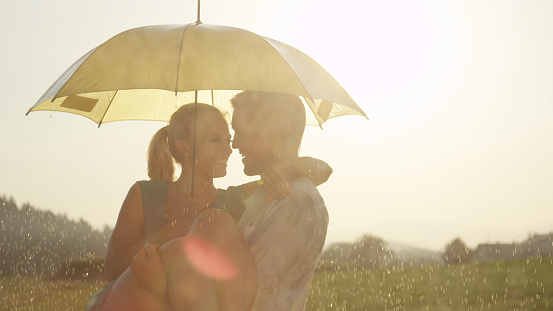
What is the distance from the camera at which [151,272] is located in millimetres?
3828

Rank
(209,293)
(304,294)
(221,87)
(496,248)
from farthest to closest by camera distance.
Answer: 1. (496,248)
2. (221,87)
3. (304,294)
4. (209,293)

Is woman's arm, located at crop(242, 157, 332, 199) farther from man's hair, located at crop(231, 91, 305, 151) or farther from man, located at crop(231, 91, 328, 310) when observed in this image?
man's hair, located at crop(231, 91, 305, 151)

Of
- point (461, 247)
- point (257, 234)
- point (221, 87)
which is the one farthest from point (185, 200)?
point (461, 247)

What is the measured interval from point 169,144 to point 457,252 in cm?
1071

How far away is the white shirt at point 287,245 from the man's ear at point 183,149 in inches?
65.2

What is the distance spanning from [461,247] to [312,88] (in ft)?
38.7

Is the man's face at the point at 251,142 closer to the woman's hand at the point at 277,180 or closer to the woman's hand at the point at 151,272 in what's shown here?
the woman's hand at the point at 277,180

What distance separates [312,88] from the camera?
15.0 feet

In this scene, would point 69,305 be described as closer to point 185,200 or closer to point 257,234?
point 185,200

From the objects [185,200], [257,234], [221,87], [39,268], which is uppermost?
[221,87]

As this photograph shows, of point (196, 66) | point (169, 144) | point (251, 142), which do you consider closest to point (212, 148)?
point (169, 144)

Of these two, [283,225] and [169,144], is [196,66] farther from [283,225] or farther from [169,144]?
[283,225]

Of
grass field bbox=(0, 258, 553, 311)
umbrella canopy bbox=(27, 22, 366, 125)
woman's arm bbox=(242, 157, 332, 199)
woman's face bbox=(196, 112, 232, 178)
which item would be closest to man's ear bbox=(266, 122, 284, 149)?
woman's arm bbox=(242, 157, 332, 199)

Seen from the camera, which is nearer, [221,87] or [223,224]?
[223,224]
